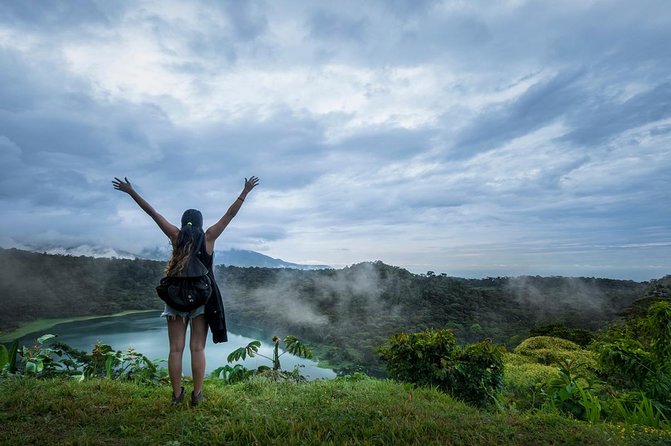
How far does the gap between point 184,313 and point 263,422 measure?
1.55 metres

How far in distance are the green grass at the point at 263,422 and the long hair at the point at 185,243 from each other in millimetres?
1547

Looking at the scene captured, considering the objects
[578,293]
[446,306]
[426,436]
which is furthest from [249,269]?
[426,436]

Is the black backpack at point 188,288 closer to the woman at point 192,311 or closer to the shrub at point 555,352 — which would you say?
the woman at point 192,311

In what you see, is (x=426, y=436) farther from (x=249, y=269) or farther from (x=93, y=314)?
(x=249, y=269)

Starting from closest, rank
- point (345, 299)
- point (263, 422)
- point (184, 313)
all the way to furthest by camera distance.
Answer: point (263, 422) → point (184, 313) → point (345, 299)

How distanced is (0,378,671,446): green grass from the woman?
37cm

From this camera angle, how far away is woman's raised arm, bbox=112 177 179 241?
4172 millimetres

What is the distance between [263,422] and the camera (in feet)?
11.0

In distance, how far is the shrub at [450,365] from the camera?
584cm

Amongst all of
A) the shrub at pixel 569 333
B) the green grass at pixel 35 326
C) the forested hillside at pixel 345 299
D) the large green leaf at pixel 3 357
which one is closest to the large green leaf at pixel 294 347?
the large green leaf at pixel 3 357

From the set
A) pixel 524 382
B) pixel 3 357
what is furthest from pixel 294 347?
pixel 524 382

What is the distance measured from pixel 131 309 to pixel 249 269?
15.8m

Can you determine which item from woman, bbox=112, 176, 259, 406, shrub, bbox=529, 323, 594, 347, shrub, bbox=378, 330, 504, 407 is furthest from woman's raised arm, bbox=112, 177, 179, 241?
shrub, bbox=529, 323, 594, 347

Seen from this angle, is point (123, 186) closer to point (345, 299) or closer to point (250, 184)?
point (250, 184)
